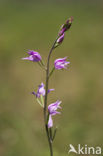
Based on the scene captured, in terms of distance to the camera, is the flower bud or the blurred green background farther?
the blurred green background

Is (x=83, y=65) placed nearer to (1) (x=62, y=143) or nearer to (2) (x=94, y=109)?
(2) (x=94, y=109)

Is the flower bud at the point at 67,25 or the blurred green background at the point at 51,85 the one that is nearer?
the flower bud at the point at 67,25

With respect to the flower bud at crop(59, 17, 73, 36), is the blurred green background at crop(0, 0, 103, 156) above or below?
below

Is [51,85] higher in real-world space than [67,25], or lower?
lower

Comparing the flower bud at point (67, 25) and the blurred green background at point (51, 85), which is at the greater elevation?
the flower bud at point (67, 25)

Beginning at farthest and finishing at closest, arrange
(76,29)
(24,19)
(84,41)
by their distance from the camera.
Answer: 1. (24,19)
2. (76,29)
3. (84,41)

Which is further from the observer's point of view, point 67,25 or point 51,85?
point 51,85

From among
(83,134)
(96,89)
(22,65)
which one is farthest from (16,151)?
(22,65)

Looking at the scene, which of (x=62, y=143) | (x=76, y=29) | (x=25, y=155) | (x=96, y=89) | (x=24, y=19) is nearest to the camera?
(x=25, y=155)
